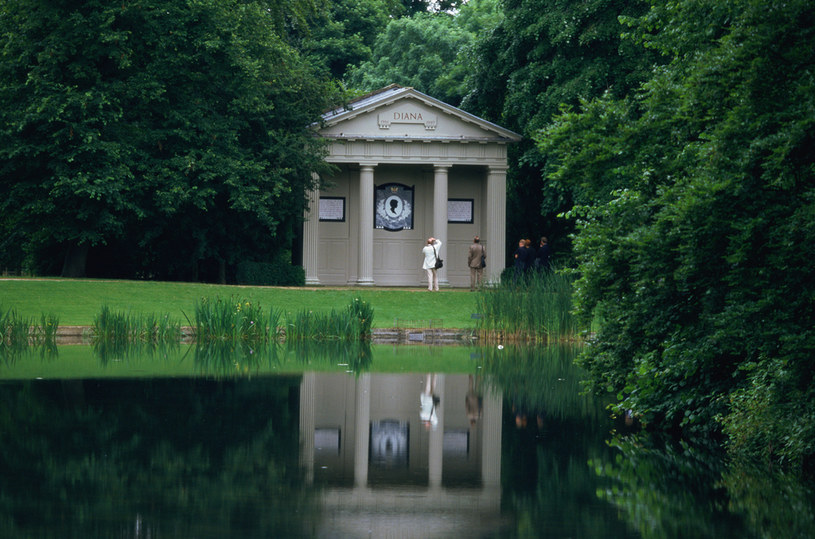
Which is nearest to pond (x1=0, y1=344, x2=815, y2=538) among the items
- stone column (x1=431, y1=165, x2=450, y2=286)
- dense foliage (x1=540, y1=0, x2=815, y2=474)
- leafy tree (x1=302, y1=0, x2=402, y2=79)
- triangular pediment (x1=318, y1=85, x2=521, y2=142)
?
dense foliage (x1=540, y1=0, x2=815, y2=474)

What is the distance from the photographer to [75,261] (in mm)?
34625

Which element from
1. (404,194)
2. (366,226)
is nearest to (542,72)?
(366,226)

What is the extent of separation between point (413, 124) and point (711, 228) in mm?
29343

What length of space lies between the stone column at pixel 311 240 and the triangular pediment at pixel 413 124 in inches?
86.4

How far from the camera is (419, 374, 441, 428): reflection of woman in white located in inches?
463

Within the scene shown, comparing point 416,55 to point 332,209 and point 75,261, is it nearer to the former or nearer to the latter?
point 332,209

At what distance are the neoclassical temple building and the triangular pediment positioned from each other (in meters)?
0.03

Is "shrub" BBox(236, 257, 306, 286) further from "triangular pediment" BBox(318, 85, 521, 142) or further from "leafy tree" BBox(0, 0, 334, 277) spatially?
"triangular pediment" BBox(318, 85, 521, 142)

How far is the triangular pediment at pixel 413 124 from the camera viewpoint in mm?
37906

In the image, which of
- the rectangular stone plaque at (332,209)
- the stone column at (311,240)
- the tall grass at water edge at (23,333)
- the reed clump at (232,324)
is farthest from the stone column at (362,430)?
the rectangular stone plaque at (332,209)

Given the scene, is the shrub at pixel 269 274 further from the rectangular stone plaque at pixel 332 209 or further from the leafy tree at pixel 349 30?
the leafy tree at pixel 349 30

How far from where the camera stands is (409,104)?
125 feet

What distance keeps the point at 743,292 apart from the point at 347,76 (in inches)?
2141

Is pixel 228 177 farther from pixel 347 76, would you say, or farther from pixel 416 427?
pixel 347 76
